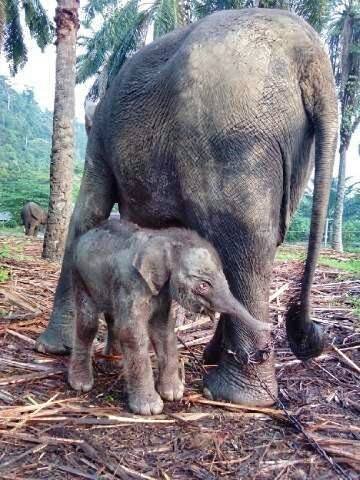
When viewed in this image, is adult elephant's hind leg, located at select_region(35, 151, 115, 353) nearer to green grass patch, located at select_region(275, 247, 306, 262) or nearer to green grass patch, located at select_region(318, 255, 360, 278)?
green grass patch, located at select_region(318, 255, 360, 278)

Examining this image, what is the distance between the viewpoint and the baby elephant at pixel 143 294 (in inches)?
81.2

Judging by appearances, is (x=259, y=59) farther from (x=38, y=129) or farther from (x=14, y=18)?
(x=38, y=129)

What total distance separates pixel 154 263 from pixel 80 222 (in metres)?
1.03

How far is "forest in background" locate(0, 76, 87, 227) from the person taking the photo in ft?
96.3

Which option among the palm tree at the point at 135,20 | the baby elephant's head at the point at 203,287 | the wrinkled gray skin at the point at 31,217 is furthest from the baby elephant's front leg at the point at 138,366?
the wrinkled gray skin at the point at 31,217

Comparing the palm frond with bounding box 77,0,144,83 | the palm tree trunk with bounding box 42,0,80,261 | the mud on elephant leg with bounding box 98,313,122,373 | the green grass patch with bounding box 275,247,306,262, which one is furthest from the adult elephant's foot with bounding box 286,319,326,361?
the palm frond with bounding box 77,0,144,83

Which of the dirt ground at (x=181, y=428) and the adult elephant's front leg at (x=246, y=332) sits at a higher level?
the adult elephant's front leg at (x=246, y=332)

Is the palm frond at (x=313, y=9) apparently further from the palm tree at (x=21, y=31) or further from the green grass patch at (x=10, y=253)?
the green grass patch at (x=10, y=253)

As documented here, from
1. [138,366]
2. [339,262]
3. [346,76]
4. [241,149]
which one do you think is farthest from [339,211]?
[138,366]

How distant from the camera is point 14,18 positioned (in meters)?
18.8

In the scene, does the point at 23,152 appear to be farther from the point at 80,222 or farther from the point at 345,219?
the point at 80,222

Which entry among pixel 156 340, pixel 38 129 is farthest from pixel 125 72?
pixel 38 129

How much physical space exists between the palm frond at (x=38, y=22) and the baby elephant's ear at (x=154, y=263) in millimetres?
19070

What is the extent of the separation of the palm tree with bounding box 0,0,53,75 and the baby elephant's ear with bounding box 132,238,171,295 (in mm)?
18704
